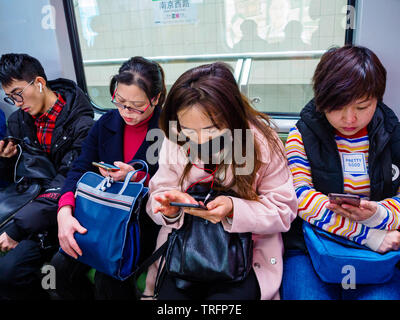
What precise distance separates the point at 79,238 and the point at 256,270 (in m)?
0.88

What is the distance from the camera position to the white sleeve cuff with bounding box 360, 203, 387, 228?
1257 millimetres

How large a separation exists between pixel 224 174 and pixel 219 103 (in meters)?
0.37

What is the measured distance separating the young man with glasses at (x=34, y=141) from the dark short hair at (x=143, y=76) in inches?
21.7

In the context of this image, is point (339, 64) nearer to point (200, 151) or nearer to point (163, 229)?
point (200, 151)

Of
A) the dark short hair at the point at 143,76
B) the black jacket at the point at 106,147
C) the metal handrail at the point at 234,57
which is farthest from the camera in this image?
the metal handrail at the point at 234,57

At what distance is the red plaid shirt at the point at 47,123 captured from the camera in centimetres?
211

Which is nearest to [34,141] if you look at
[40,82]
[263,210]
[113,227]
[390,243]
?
[40,82]

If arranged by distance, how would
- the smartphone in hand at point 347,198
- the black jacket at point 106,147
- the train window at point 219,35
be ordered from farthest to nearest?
the train window at point 219,35
the black jacket at point 106,147
the smartphone in hand at point 347,198

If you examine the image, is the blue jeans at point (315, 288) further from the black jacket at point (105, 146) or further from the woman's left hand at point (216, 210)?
the black jacket at point (105, 146)

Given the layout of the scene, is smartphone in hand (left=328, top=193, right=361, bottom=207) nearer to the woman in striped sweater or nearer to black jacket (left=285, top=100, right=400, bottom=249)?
the woman in striped sweater

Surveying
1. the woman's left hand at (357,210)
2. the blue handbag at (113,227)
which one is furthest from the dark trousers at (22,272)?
the woman's left hand at (357,210)

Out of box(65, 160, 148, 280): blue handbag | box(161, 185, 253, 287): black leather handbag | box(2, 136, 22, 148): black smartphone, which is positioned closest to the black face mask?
box(161, 185, 253, 287): black leather handbag

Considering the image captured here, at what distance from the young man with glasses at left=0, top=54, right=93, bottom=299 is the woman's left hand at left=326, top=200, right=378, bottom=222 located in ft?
5.15
